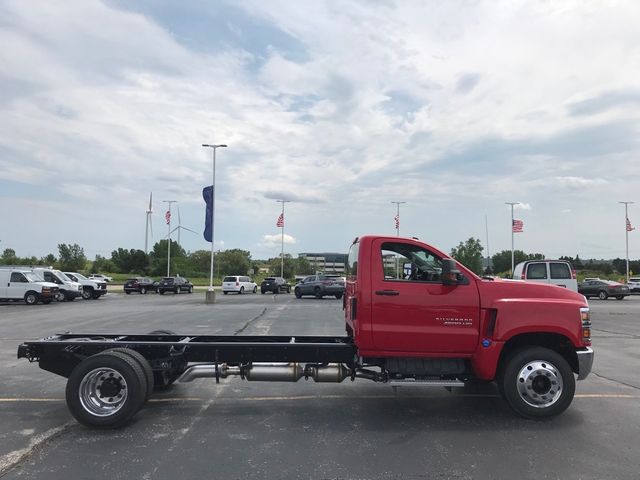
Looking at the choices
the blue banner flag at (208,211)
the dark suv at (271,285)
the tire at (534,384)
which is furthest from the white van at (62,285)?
the tire at (534,384)

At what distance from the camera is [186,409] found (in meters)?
6.23

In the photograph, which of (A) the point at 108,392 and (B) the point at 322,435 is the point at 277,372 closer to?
(B) the point at 322,435

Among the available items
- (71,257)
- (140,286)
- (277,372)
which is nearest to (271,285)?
(140,286)

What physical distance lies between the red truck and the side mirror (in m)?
0.01

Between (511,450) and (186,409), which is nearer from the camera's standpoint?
(511,450)

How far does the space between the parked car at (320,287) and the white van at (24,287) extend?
1596 centimetres

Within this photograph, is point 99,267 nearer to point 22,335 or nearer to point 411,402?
point 22,335

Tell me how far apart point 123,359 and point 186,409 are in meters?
1.17

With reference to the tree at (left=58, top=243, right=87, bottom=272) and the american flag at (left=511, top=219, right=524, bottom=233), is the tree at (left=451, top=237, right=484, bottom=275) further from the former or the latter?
the tree at (left=58, top=243, right=87, bottom=272)

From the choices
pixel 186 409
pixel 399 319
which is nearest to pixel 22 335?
pixel 186 409

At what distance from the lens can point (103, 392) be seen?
5.59 m

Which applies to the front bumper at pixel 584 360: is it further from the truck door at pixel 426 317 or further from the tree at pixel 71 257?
the tree at pixel 71 257

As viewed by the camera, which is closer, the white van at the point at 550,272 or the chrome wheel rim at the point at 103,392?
the chrome wheel rim at the point at 103,392

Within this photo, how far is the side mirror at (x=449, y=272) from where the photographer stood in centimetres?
556
